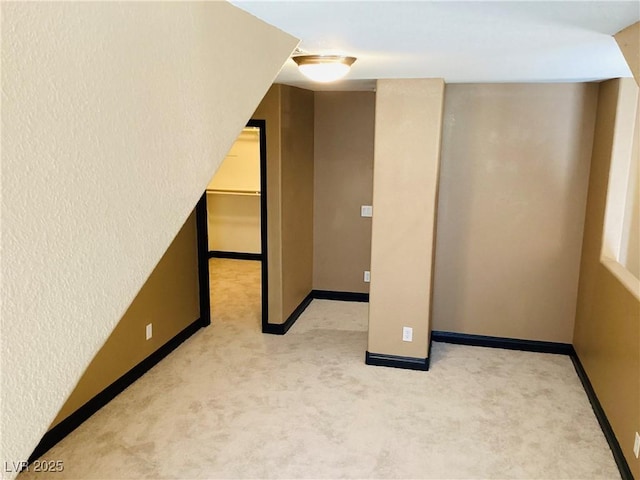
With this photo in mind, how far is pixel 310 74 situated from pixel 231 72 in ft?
4.93

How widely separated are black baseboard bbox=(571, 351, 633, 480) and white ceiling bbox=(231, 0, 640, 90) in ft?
6.97

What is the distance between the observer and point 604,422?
339 centimetres

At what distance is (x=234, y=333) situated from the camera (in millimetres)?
4957

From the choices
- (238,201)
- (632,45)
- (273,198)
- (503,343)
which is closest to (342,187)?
(273,198)

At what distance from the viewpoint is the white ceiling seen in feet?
4.46

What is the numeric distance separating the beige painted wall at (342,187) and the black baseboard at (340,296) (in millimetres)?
45

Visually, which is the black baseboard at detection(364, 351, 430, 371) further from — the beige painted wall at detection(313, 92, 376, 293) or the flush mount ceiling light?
the flush mount ceiling light

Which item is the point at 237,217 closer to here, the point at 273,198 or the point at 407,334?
the point at 273,198

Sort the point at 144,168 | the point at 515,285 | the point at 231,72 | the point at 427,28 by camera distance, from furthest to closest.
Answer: the point at 515,285 < the point at 427,28 < the point at 231,72 < the point at 144,168

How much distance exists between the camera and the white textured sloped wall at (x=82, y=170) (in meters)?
0.66

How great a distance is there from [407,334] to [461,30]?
289 centimetres

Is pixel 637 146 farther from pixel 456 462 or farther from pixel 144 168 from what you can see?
pixel 144 168

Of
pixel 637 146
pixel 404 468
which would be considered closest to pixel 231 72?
pixel 404 468

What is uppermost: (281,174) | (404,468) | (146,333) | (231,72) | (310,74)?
(310,74)
